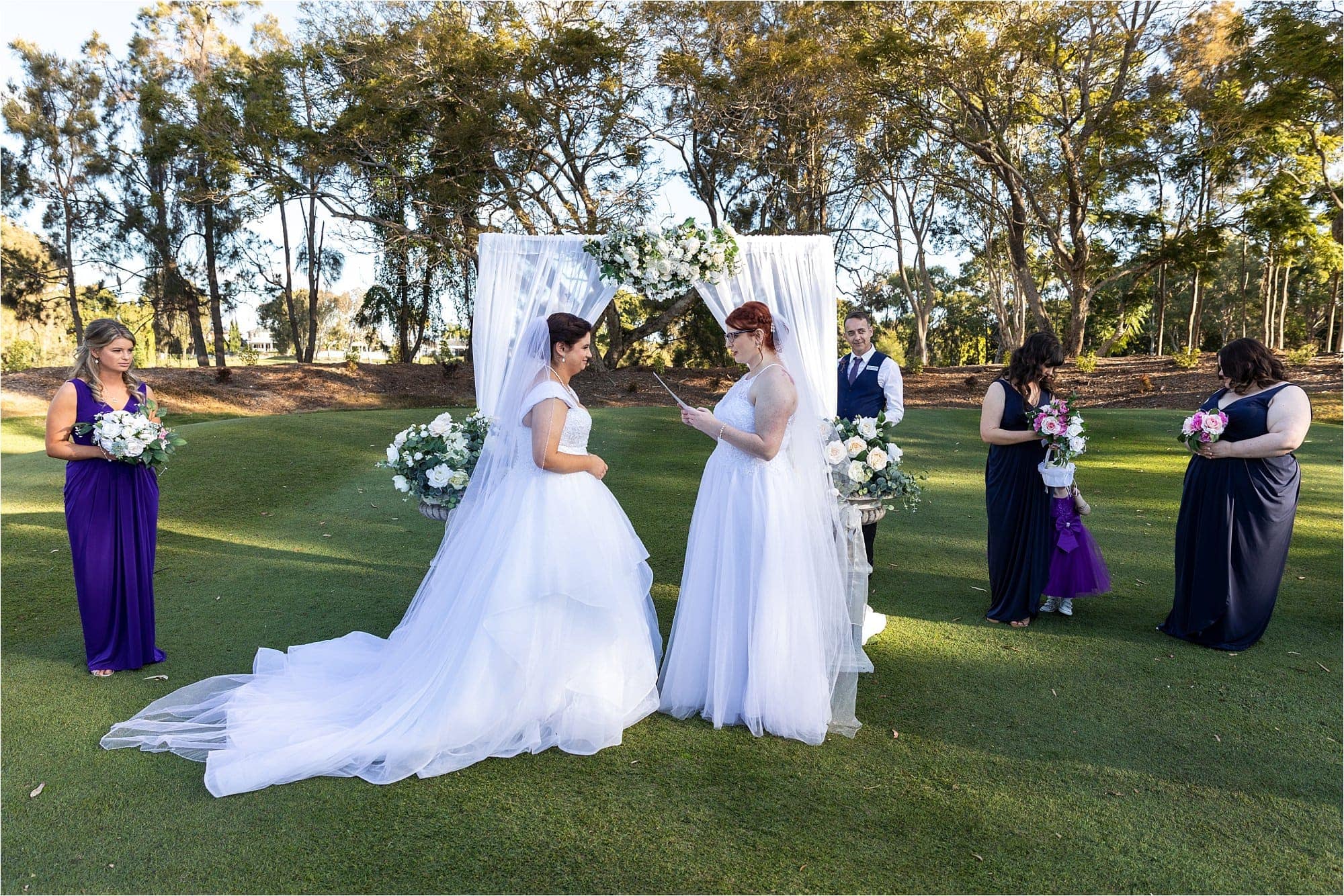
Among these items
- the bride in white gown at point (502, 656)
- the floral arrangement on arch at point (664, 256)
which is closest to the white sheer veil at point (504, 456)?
the bride in white gown at point (502, 656)

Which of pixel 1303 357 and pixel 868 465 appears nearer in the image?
pixel 868 465

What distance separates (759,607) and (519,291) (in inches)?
125

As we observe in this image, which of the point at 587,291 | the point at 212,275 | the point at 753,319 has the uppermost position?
the point at 212,275

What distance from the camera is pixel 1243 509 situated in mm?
5051

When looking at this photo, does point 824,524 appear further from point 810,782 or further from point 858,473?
point 810,782

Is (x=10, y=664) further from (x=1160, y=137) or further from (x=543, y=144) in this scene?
(x=1160, y=137)

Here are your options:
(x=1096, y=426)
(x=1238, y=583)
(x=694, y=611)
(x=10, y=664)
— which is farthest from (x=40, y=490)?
(x=1096, y=426)

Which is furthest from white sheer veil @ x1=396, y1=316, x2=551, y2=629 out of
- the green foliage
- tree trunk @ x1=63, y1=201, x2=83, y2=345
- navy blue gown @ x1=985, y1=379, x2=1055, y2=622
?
tree trunk @ x1=63, y1=201, x2=83, y2=345

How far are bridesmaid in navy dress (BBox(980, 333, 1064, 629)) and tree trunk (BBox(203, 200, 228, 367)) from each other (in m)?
28.1

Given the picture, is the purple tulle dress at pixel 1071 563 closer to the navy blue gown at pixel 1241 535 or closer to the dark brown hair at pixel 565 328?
the navy blue gown at pixel 1241 535

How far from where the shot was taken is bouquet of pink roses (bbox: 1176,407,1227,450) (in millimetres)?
4988

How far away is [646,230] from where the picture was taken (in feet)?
18.2

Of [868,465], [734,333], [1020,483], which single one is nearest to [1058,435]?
[1020,483]

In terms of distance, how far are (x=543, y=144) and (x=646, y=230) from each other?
16436mm
